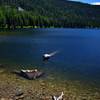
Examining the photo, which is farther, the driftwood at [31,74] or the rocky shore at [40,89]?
the driftwood at [31,74]

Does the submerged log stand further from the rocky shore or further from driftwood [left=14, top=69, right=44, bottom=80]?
the rocky shore

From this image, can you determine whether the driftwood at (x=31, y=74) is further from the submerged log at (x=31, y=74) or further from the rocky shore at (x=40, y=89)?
the rocky shore at (x=40, y=89)

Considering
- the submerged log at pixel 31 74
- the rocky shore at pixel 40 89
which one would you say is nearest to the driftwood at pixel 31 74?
the submerged log at pixel 31 74

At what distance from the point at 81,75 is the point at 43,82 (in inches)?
325

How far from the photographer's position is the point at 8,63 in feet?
200

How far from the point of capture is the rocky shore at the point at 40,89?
35.5 meters

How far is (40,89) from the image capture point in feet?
129

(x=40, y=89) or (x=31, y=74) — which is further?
(x=31, y=74)

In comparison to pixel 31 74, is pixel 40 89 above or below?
above

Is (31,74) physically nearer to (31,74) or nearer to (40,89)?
(31,74)

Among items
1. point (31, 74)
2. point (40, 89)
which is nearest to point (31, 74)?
point (31, 74)

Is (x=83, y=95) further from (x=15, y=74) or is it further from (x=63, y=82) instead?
(x=15, y=74)

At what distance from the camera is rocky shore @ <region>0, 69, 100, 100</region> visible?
117 ft

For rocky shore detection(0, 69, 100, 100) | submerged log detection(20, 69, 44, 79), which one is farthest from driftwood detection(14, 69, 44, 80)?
rocky shore detection(0, 69, 100, 100)
